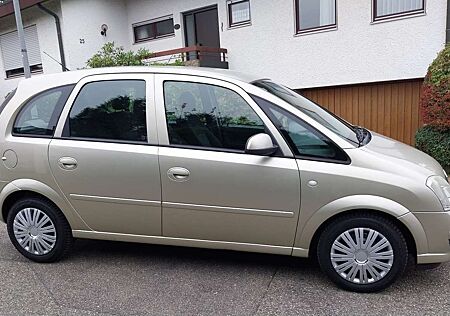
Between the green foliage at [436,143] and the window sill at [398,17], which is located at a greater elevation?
the window sill at [398,17]

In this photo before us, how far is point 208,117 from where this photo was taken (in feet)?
10.6

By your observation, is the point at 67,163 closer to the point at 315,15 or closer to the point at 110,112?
the point at 110,112

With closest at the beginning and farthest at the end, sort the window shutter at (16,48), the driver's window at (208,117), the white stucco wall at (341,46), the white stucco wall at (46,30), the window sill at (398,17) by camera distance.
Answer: the driver's window at (208,117) < the window sill at (398,17) < the white stucco wall at (341,46) < the white stucco wall at (46,30) < the window shutter at (16,48)

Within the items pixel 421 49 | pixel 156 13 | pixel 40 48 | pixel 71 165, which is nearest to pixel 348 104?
pixel 421 49

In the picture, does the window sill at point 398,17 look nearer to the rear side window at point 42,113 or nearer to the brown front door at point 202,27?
the brown front door at point 202,27

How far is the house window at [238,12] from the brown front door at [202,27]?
2.40 feet

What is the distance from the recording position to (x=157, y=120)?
327 cm

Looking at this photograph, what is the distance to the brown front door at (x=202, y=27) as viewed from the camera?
→ 1055 centimetres

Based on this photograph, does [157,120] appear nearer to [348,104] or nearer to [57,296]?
[57,296]

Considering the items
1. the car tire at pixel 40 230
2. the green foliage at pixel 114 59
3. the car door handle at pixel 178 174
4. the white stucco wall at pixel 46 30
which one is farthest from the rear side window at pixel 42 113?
the white stucco wall at pixel 46 30

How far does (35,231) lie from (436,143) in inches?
240

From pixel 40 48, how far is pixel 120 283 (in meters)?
11.0

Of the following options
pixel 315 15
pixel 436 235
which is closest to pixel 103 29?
pixel 315 15

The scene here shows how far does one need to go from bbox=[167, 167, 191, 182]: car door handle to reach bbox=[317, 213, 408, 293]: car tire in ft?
3.92
